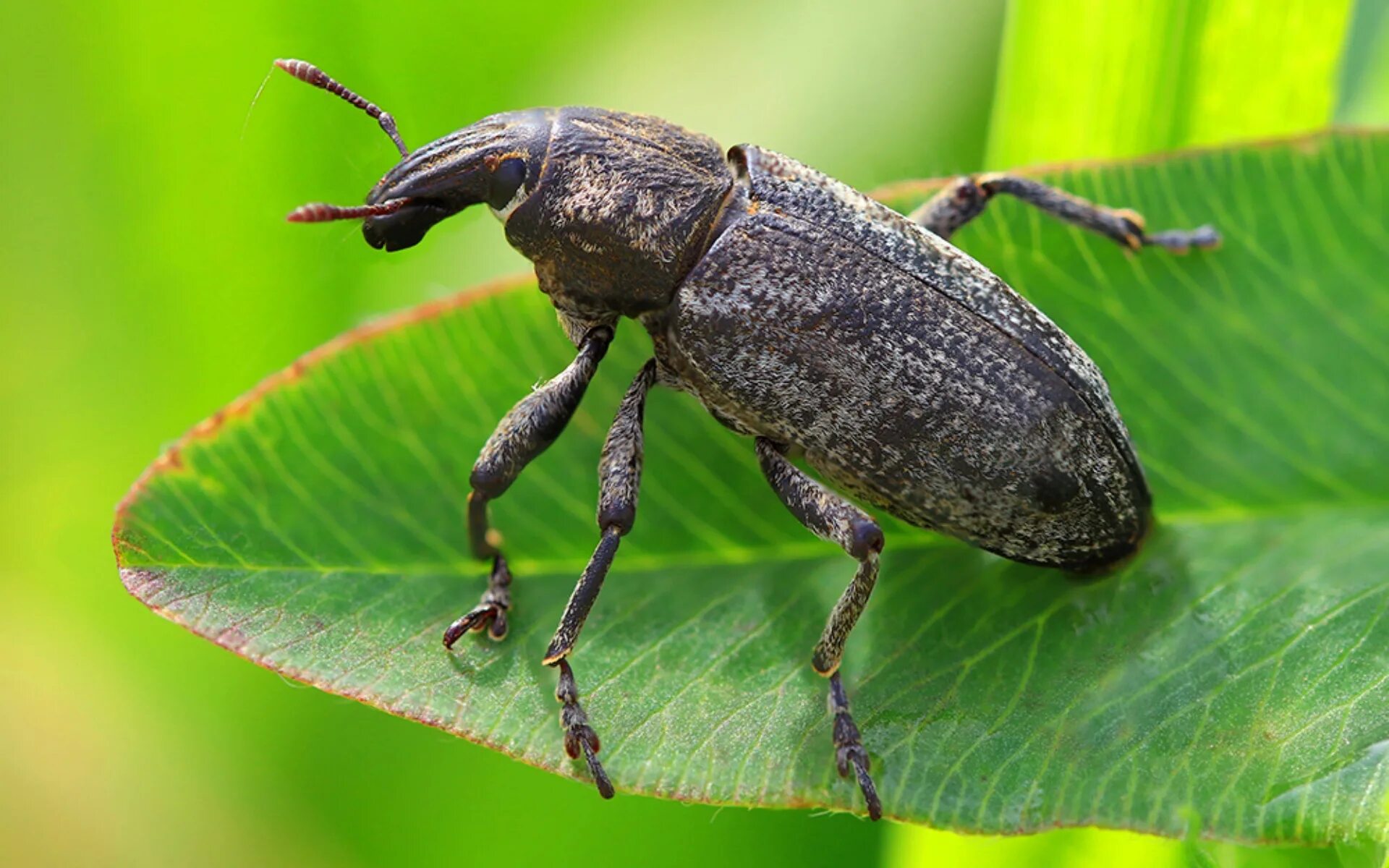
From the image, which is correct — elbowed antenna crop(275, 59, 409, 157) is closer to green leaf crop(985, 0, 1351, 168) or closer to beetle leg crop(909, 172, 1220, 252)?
beetle leg crop(909, 172, 1220, 252)

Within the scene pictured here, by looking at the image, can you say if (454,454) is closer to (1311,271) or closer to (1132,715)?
(1132,715)

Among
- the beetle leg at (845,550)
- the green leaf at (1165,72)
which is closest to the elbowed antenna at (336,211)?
the beetle leg at (845,550)

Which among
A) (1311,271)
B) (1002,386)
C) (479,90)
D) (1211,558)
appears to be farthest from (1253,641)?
(479,90)

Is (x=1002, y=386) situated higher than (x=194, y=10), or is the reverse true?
(x=194, y=10)

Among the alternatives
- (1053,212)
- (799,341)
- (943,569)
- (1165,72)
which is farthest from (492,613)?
(1165,72)

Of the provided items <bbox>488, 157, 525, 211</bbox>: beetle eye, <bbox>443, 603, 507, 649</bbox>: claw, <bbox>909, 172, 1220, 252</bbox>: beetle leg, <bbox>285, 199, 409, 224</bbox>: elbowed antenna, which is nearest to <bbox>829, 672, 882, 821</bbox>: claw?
<bbox>443, 603, 507, 649</bbox>: claw

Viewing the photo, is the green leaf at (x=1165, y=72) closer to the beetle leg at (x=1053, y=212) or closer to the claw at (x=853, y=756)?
the beetle leg at (x=1053, y=212)
